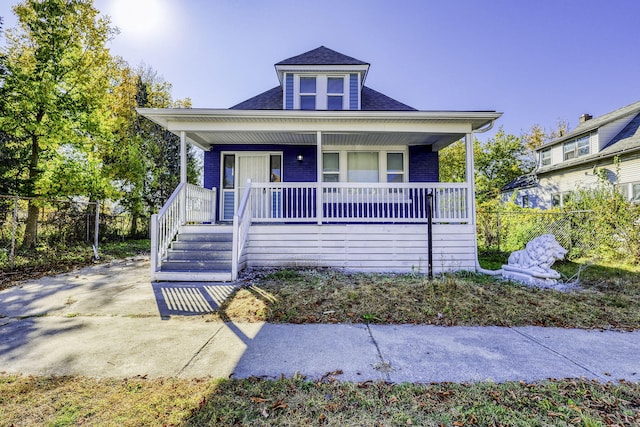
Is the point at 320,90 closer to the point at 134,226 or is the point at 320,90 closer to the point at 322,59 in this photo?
the point at 322,59

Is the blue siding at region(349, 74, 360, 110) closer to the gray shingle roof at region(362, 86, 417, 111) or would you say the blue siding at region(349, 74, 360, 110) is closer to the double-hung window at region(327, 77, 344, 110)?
the double-hung window at region(327, 77, 344, 110)

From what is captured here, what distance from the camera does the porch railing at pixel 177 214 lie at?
241 inches

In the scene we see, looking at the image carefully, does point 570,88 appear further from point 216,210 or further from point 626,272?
point 216,210

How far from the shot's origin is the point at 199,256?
659 cm

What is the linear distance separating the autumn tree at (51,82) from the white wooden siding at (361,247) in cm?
766

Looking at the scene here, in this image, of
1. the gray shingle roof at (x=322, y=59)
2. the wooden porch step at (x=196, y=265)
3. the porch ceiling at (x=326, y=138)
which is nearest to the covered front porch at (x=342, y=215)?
the wooden porch step at (x=196, y=265)

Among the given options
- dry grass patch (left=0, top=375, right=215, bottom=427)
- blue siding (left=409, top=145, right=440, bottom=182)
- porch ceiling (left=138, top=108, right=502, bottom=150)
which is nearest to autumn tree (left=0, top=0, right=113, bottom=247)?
porch ceiling (left=138, top=108, right=502, bottom=150)

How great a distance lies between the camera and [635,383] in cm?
249

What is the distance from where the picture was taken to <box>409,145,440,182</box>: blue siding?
32.3 ft

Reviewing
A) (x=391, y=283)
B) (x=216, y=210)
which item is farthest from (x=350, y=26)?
(x=391, y=283)

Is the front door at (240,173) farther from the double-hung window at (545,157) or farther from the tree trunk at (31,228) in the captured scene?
the double-hung window at (545,157)

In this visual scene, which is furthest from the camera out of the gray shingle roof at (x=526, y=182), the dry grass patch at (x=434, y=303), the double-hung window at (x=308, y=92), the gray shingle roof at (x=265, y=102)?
the gray shingle roof at (x=526, y=182)

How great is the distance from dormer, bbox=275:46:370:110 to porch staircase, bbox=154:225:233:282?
521cm

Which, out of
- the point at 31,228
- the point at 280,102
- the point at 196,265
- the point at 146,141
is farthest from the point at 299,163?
the point at 146,141
